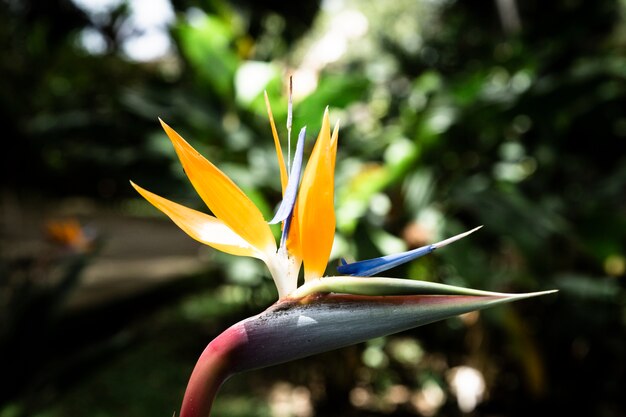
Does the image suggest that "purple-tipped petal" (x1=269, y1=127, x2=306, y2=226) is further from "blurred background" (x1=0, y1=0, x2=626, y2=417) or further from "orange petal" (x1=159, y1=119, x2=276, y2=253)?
"blurred background" (x1=0, y1=0, x2=626, y2=417)

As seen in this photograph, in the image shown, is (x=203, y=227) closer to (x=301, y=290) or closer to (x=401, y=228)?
(x=301, y=290)

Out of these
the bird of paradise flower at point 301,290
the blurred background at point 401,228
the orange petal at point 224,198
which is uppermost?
the blurred background at point 401,228

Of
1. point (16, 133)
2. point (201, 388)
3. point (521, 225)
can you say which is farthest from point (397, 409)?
point (16, 133)

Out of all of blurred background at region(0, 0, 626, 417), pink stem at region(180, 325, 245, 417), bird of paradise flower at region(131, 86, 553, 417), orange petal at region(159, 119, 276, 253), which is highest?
blurred background at region(0, 0, 626, 417)

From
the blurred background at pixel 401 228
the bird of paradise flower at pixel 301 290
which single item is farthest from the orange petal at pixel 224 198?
the blurred background at pixel 401 228

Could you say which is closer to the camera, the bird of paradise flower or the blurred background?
the bird of paradise flower

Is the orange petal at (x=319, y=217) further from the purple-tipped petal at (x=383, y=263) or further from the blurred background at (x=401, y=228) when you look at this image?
the blurred background at (x=401, y=228)

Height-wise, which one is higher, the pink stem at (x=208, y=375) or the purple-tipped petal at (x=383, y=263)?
the purple-tipped petal at (x=383, y=263)

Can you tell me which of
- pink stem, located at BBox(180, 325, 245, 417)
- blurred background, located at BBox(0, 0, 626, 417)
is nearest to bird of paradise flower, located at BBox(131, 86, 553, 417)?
pink stem, located at BBox(180, 325, 245, 417)
